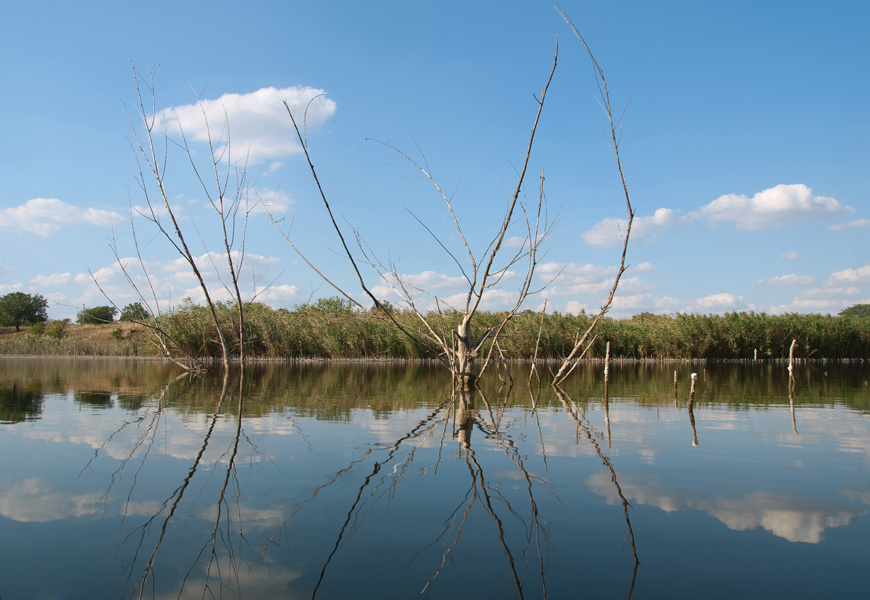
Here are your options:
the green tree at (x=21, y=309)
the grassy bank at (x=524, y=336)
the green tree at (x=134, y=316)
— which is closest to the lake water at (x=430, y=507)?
the green tree at (x=134, y=316)

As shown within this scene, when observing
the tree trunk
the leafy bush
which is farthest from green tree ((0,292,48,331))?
the tree trunk

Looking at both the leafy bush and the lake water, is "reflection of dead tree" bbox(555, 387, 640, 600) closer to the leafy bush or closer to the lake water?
the lake water

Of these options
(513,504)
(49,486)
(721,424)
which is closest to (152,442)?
(49,486)

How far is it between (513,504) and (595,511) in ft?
1.35

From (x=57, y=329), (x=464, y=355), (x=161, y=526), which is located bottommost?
(x=161, y=526)

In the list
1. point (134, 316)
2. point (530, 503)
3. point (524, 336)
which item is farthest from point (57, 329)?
point (530, 503)

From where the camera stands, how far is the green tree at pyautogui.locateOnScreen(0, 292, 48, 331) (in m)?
51.7

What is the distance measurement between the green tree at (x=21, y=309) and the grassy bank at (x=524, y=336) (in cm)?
3461

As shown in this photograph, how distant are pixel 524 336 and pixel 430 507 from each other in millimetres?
18358

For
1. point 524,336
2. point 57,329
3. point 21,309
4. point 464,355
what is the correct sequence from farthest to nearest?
point 21,309 → point 57,329 → point 524,336 → point 464,355

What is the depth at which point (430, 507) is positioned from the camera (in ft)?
9.61

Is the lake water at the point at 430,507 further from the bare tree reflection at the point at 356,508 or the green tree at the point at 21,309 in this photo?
the green tree at the point at 21,309

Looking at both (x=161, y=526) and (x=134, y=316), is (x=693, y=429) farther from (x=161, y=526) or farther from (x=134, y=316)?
(x=134, y=316)

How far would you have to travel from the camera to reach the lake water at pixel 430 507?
2102 mm
